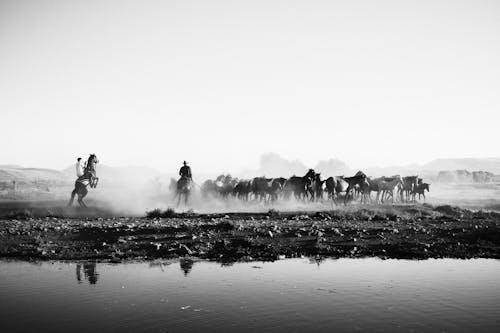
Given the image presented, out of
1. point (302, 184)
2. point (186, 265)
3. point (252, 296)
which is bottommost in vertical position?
point (252, 296)

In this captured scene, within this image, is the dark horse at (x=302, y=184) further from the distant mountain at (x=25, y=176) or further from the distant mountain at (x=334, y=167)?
the distant mountain at (x=334, y=167)

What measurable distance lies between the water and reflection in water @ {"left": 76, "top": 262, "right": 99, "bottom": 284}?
0.03 m

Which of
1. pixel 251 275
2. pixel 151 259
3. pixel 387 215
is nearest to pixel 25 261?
pixel 151 259

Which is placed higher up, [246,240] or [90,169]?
[90,169]

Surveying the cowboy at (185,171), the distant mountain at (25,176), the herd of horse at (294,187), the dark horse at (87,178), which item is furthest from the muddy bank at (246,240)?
the distant mountain at (25,176)

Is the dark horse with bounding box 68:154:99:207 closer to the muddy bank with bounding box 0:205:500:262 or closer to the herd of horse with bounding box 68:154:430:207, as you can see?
the herd of horse with bounding box 68:154:430:207

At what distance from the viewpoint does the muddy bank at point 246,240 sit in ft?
47.3

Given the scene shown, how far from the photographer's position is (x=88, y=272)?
12.2 m

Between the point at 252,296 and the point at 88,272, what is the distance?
15.8 ft

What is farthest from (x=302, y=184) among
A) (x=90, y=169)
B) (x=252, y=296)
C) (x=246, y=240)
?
(x=252, y=296)

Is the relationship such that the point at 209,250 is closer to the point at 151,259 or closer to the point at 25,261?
the point at 151,259

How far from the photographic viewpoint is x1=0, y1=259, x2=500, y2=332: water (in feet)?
27.3

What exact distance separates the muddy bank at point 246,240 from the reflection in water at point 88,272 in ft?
2.70

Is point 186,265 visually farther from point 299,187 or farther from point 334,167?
point 334,167
